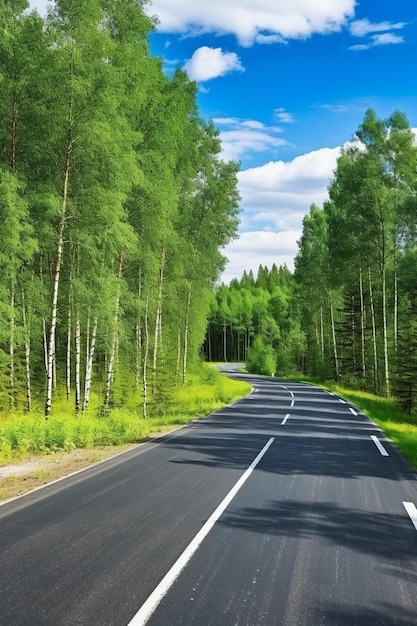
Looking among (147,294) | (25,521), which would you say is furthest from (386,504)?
(147,294)

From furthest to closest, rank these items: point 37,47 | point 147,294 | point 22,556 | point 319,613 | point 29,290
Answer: point 147,294 → point 29,290 → point 37,47 → point 22,556 → point 319,613

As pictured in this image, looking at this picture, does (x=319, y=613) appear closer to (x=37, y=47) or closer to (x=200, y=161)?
(x=37, y=47)

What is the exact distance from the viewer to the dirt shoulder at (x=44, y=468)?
922 centimetres

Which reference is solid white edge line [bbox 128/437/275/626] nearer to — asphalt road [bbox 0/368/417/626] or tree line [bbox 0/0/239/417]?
asphalt road [bbox 0/368/417/626]

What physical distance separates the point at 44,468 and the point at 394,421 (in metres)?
16.3

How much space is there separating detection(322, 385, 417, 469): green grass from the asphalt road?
263 centimetres

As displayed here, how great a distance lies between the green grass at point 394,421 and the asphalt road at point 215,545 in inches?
103

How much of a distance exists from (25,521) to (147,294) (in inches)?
647

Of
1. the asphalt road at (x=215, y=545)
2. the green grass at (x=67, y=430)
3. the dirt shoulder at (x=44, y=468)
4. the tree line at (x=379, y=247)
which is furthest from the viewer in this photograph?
the tree line at (x=379, y=247)

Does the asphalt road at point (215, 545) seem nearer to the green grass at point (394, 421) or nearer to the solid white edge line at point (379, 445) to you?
the solid white edge line at point (379, 445)

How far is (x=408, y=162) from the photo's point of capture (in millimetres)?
29234

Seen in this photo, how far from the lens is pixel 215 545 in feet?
19.3

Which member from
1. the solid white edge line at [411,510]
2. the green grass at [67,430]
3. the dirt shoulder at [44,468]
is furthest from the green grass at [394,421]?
the dirt shoulder at [44,468]

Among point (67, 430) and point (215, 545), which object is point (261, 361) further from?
point (215, 545)
